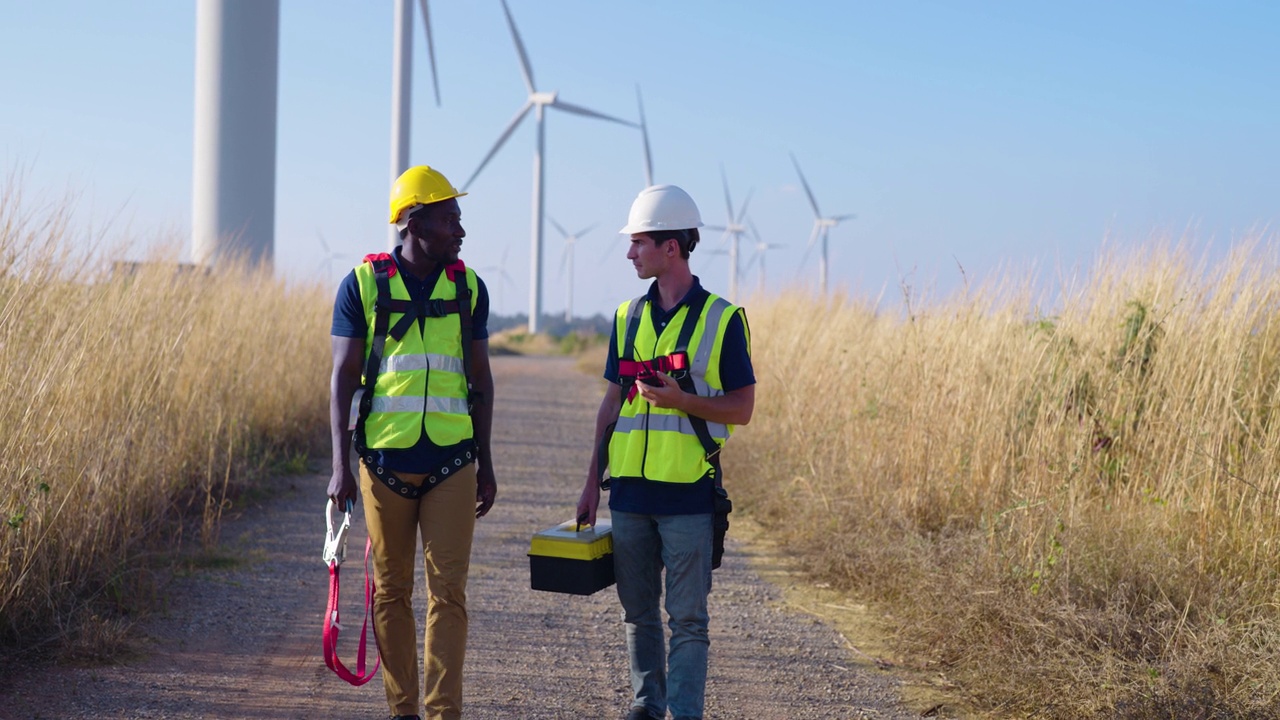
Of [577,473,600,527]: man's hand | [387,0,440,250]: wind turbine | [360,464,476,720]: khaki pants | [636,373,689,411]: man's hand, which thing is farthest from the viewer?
[387,0,440,250]: wind turbine

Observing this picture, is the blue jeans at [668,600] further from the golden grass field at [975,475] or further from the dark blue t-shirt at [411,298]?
the golden grass field at [975,475]

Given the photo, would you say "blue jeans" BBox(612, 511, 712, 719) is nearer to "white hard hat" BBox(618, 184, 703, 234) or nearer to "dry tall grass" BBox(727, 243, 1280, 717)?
"white hard hat" BBox(618, 184, 703, 234)

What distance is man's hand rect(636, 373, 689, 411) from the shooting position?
3732mm

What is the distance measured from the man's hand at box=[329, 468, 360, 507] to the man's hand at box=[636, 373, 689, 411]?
1.10 metres

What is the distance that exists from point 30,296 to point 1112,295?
21.4 ft

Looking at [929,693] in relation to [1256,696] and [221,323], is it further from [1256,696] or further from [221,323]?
[221,323]

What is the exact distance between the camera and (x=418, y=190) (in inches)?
153

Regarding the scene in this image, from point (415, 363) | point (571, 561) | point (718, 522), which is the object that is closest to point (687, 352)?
point (718, 522)

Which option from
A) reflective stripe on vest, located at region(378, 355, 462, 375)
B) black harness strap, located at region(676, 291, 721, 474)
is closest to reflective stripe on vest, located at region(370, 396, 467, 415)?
reflective stripe on vest, located at region(378, 355, 462, 375)

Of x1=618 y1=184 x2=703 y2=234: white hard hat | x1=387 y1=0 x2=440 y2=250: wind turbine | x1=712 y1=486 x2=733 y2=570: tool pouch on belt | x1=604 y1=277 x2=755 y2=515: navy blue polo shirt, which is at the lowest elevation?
x1=712 y1=486 x2=733 y2=570: tool pouch on belt

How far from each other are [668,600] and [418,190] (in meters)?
1.70

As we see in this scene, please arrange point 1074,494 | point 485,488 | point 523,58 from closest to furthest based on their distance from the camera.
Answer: point 485,488 → point 1074,494 → point 523,58

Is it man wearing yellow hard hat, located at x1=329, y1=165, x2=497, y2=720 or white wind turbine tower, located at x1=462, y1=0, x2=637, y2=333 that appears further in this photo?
white wind turbine tower, located at x1=462, y1=0, x2=637, y2=333

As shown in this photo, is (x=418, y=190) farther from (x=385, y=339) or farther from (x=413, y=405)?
(x=413, y=405)
